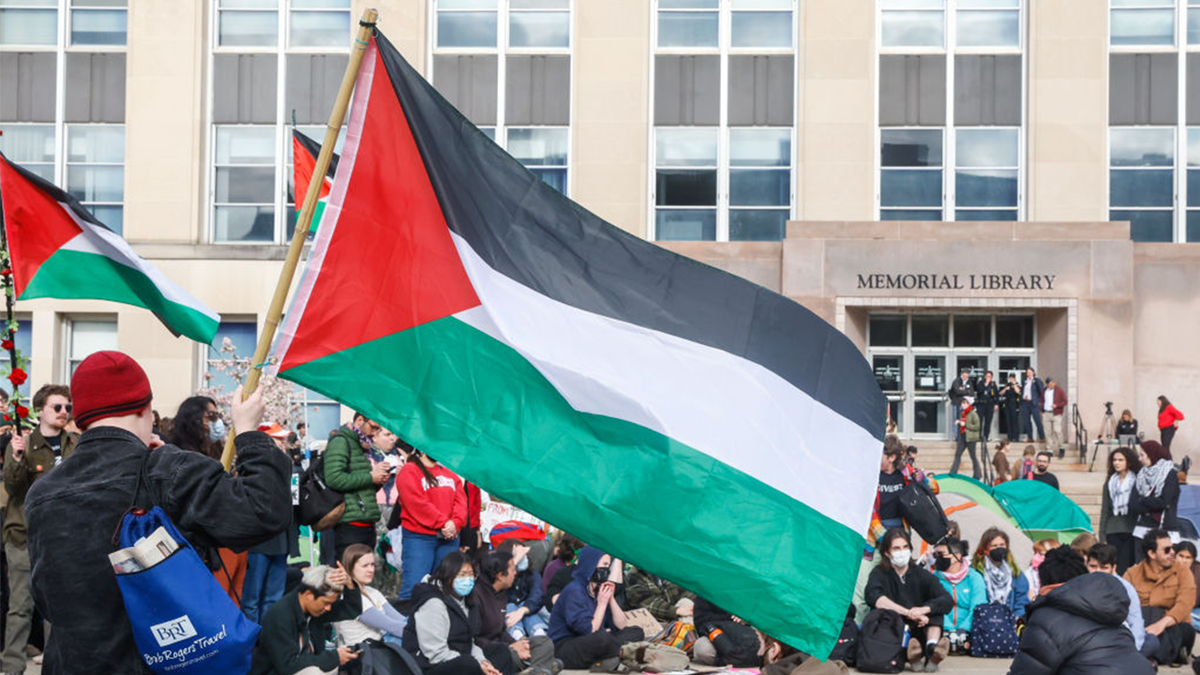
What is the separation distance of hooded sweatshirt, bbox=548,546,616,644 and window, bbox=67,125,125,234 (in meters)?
24.2

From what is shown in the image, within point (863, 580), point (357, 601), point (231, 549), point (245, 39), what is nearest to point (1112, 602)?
point (231, 549)

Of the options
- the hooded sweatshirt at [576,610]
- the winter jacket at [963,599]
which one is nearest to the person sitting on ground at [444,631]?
the hooded sweatshirt at [576,610]

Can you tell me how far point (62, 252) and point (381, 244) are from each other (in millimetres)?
4783

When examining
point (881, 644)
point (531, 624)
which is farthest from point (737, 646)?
point (531, 624)

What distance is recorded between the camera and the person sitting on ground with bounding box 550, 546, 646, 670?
1212cm

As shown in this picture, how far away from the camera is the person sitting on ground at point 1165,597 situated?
12.3 metres

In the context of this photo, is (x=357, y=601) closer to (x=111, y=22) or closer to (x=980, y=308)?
(x=980, y=308)

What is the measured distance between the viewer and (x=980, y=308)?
104ft

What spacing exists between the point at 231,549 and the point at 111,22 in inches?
1285

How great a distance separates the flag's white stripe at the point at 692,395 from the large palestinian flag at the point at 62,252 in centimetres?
427

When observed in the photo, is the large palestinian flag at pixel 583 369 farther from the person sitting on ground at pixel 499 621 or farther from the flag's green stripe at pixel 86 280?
the person sitting on ground at pixel 499 621

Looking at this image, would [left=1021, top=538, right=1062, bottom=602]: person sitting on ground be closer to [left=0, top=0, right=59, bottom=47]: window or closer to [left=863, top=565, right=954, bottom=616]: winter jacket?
[left=863, top=565, right=954, bottom=616]: winter jacket

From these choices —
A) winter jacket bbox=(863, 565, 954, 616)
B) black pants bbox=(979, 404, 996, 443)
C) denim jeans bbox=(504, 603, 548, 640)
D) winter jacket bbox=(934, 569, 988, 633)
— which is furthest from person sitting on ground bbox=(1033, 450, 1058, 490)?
denim jeans bbox=(504, 603, 548, 640)

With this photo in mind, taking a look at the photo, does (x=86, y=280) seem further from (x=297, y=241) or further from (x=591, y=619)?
(x=297, y=241)
